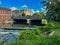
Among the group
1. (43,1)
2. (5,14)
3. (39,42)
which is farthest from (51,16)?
(5,14)

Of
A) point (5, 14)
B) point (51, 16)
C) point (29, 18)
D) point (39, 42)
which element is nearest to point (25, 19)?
point (29, 18)

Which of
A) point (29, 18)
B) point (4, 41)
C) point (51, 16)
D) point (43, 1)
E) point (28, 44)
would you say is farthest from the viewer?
point (29, 18)

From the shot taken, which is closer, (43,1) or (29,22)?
(43,1)

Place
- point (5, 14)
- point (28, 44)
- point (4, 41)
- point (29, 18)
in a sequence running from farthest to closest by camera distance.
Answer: point (5, 14) < point (29, 18) < point (28, 44) < point (4, 41)

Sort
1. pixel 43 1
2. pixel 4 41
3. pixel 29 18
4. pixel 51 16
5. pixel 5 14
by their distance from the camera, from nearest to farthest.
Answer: pixel 4 41, pixel 51 16, pixel 43 1, pixel 29 18, pixel 5 14

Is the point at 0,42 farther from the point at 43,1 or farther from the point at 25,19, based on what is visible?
the point at 25,19

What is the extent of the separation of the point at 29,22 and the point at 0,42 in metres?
32.5

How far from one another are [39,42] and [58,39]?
35 cm

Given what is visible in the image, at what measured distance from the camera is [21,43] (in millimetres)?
4500

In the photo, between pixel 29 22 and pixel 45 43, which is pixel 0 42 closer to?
pixel 45 43

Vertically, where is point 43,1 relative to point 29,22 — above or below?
above

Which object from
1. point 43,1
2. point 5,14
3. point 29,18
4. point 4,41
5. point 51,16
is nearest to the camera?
point 4,41

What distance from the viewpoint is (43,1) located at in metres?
26.0

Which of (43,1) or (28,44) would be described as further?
(43,1)
